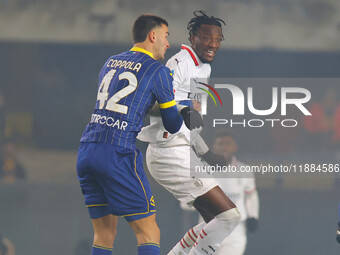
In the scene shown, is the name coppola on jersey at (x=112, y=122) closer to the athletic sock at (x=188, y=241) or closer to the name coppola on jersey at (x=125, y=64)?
the name coppola on jersey at (x=125, y=64)

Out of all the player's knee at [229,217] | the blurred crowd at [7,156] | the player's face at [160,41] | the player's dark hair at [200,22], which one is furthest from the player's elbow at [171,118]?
the blurred crowd at [7,156]

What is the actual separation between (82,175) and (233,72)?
1988 millimetres

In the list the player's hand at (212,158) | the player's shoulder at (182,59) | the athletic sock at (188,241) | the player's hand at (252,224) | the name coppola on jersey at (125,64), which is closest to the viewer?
the name coppola on jersey at (125,64)

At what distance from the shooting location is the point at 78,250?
17.8 feet

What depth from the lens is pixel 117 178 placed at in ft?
12.4

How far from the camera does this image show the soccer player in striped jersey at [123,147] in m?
3.78

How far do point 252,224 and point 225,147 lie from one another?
66cm

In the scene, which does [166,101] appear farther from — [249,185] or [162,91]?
[249,185]

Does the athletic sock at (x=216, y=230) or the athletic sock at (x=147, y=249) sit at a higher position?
the athletic sock at (x=216, y=230)

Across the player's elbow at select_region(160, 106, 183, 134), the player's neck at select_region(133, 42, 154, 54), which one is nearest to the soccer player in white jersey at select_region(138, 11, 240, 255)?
the player's neck at select_region(133, 42, 154, 54)

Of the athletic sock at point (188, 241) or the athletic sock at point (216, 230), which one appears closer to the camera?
the athletic sock at point (216, 230)

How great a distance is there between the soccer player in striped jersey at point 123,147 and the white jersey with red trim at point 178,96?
2.07 ft

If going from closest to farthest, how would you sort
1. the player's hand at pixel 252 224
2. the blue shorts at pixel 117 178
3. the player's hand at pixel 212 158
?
the blue shorts at pixel 117 178 < the player's hand at pixel 212 158 < the player's hand at pixel 252 224

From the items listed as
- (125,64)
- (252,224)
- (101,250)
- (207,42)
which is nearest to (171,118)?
(125,64)
